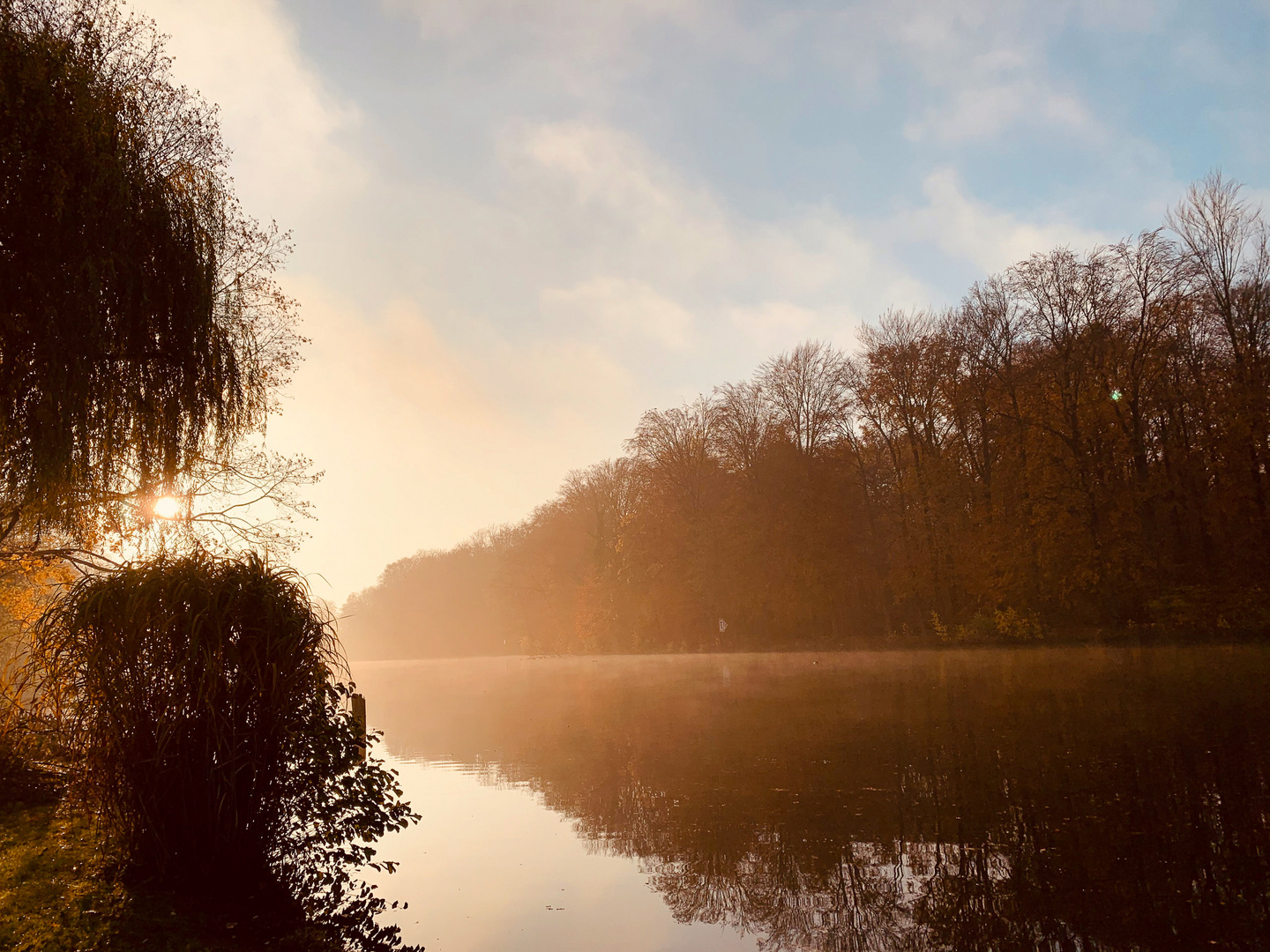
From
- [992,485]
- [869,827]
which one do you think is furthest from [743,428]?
[869,827]

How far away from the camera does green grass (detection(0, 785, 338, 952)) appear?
16.1ft

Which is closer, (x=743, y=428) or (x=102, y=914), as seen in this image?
(x=102, y=914)

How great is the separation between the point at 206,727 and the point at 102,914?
1.30 meters

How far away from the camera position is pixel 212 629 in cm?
626

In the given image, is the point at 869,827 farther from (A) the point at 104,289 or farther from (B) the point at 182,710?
(A) the point at 104,289

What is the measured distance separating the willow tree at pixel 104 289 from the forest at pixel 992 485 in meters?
29.3

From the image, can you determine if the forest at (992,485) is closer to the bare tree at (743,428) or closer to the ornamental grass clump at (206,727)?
the bare tree at (743,428)

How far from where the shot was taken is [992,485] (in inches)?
1307

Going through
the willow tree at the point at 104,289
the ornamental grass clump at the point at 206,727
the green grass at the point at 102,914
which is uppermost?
the willow tree at the point at 104,289

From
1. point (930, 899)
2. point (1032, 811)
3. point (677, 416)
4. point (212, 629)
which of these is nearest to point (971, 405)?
point (677, 416)

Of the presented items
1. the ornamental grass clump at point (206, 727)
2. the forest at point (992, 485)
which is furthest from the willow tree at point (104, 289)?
the forest at point (992, 485)

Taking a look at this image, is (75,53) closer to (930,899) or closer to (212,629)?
(212,629)

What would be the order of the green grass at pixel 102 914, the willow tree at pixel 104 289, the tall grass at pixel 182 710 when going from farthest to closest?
the willow tree at pixel 104 289 → the tall grass at pixel 182 710 → the green grass at pixel 102 914

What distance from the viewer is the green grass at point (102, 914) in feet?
16.1
